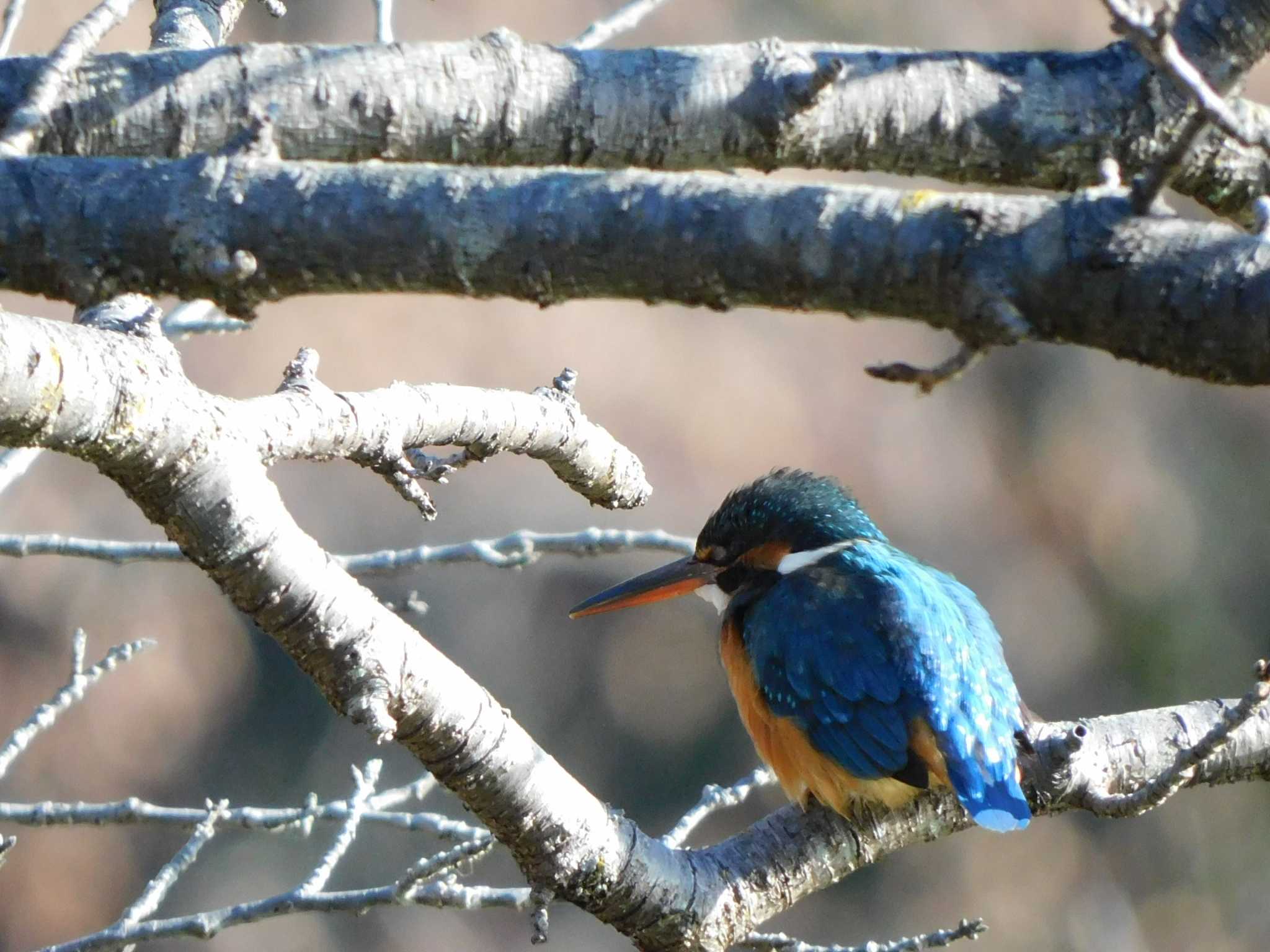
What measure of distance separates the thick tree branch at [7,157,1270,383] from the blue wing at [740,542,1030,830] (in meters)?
1.50

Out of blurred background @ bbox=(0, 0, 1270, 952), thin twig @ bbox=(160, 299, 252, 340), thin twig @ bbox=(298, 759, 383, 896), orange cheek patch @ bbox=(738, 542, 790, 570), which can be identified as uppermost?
thin twig @ bbox=(160, 299, 252, 340)

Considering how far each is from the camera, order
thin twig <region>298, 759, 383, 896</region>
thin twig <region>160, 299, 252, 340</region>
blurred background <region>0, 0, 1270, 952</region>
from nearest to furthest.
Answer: thin twig <region>298, 759, 383, 896</region>
thin twig <region>160, 299, 252, 340</region>
blurred background <region>0, 0, 1270, 952</region>

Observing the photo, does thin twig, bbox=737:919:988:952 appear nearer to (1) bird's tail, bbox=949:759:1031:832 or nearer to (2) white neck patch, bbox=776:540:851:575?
(1) bird's tail, bbox=949:759:1031:832

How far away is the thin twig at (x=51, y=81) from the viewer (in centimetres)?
140

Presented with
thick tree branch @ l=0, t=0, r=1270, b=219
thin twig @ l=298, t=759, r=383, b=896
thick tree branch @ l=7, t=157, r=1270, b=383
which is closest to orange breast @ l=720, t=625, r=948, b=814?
thin twig @ l=298, t=759, r=383, b=896

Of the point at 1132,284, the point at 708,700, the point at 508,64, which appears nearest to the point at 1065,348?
the point at 708,700

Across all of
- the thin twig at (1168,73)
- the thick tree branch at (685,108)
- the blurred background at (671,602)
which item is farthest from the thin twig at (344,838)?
the blurred background at (671,602)

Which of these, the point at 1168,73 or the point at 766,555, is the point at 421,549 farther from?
the point at 1168,73

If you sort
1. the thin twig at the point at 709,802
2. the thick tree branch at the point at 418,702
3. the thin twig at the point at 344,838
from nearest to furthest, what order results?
the thick tree branch at the point at 418,702 < the thin twig at the point at 344,838 < the thin twig at the point at 709,802

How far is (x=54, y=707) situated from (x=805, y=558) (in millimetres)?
1674

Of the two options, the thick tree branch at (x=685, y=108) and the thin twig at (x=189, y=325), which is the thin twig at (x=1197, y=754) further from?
the thin twig at (x=189, y=325)

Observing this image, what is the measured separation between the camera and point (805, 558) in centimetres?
311

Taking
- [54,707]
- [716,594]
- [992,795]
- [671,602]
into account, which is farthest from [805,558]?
[671,602]

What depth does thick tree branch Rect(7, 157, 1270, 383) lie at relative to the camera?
2.88 feet
